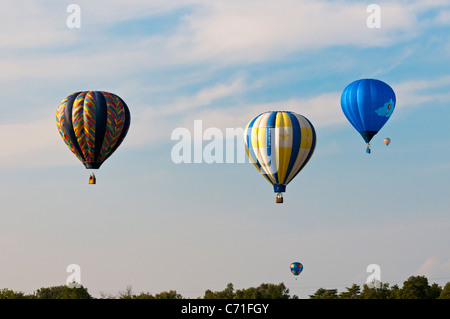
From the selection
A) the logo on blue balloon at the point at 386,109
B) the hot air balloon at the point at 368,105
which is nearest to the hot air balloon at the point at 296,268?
the hot air balloon at the point at 368,105

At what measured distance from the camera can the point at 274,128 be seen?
243 ft

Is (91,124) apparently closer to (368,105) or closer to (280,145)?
(280,145)

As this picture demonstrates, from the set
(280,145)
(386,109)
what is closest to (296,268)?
(386,109)

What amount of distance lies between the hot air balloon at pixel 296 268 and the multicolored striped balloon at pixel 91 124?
33131 millimetres

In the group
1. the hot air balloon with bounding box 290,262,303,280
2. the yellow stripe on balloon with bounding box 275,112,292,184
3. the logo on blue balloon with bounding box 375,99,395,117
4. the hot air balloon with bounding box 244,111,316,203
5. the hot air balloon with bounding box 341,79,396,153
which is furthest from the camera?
the hot air balloon with bounding box 290,262,303,280

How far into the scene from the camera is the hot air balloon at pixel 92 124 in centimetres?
7056

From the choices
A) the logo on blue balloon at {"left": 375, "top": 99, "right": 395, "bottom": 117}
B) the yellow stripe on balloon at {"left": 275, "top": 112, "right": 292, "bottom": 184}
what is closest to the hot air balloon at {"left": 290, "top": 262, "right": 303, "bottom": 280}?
the yellow stripe on balloon at {"left": 275, "top": 112, "right": 292, "bottom": 184}

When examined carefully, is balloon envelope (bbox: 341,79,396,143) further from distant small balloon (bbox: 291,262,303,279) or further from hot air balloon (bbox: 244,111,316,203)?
distant small balloon (bbox: 291,262,303,279)

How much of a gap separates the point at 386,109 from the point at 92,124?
25019 mm

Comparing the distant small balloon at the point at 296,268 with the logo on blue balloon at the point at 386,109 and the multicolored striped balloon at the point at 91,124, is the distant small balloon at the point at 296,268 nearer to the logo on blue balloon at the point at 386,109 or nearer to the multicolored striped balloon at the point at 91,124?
the logo on blue balloon at the point at 386,109

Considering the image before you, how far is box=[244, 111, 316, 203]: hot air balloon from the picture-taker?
73875mm

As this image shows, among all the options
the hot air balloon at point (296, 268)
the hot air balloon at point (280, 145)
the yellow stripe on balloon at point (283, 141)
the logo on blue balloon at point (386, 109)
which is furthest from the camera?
the hot air balloon at point (296, 268)

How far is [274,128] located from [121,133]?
40.6ft

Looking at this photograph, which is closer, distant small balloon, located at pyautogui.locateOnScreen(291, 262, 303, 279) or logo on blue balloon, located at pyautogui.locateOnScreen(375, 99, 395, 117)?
logo on blue balloon, located at pyautogui.locateOnScreen(375, 99, 395, 117)
